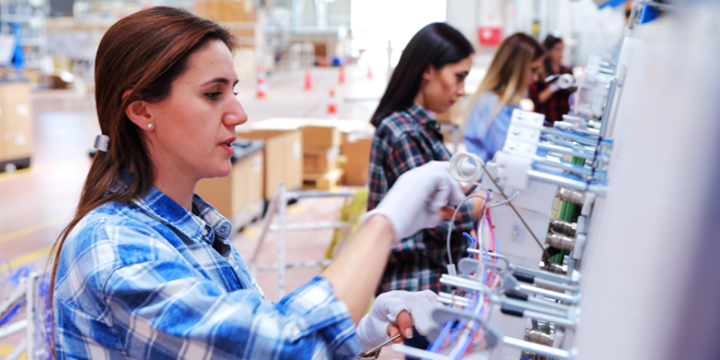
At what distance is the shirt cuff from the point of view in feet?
2.42

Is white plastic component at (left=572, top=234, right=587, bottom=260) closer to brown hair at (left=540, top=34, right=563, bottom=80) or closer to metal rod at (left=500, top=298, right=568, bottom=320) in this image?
metal rod at (left=500, top=298, right=568, bottom=320)

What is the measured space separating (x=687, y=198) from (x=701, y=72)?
0.25ft

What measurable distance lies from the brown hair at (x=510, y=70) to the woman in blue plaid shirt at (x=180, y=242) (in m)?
2.32

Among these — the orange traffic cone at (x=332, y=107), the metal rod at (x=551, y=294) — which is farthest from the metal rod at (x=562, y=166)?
the orange traffic cone at (x=332, y=107)

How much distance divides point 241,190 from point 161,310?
3.91 meters

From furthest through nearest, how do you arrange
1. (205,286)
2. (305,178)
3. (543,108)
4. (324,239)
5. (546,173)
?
(305,178), (324,239), (543,108), (546,173), (205,286)

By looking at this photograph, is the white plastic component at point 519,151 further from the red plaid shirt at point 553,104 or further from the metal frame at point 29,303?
the red plaid shirt at point 553,104

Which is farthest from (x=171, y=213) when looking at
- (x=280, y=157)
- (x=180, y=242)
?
(x=280, y=157)

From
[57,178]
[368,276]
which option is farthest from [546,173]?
[57,178]

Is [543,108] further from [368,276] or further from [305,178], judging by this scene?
[368,276]

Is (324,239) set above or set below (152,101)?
below

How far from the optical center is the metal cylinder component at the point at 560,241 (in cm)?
101

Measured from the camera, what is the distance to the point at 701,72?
35cm

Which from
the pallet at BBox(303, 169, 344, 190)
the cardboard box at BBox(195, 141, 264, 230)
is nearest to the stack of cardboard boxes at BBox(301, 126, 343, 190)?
the pallet at BBox(303, 169, 344, 190)
